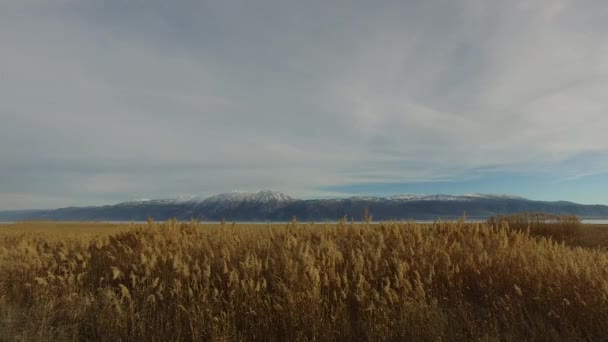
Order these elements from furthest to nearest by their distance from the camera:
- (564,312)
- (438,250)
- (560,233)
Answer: (560,233) → (438,250) → (564,312)

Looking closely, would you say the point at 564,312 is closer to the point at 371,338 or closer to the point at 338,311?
the point at 371,338

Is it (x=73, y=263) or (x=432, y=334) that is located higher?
(x=73, y=263)

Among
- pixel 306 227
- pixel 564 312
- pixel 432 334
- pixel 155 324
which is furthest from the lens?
pixel 306 227

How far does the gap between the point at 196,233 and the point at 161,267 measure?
10.6 ft

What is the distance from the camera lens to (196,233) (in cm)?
1229

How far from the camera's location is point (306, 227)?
1164cm

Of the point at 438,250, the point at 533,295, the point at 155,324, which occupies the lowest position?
the point at 155,324

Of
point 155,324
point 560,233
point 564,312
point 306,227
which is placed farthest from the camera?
point 560,233

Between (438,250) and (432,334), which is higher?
(438,250)

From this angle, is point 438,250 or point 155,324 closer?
point 155,324

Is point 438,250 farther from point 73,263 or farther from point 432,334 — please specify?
point 73,263

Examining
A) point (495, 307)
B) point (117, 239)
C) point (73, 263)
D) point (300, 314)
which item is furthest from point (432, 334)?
point (117, 239)

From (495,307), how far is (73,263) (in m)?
8.76

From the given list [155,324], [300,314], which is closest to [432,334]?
[300,314]
